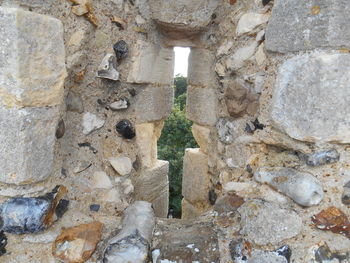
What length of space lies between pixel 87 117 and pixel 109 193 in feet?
1.18

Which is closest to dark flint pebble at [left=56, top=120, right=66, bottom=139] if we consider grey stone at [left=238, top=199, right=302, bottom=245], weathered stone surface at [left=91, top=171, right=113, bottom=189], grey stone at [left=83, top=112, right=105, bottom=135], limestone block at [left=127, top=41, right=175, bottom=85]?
grey stone at [left=83, top=112, right=105, bottom=135]

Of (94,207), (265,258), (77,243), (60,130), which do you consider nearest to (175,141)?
(94,207)

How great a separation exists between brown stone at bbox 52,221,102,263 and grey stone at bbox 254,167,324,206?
2.29ft

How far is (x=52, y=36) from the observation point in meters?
1.14

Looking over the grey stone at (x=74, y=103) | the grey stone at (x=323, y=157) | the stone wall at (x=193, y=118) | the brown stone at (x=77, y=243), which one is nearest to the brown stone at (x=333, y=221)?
the stone wall at (x=193, y=118)

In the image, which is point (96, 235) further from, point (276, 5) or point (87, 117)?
point (276, 5)

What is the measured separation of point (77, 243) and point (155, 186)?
0.64 meters

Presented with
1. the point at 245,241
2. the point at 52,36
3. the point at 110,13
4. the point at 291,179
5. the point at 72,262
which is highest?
the point at 110,13

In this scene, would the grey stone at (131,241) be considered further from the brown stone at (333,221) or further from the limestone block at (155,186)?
the brown stone at (333,221)

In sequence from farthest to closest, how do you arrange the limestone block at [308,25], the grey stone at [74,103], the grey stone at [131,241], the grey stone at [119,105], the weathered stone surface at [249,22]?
the grey stone at [119,105] → the grey stone at [74,103] → the weathered stone surface at [249,22] → the grey stone at [131,241] → the limestone block at [308,25]

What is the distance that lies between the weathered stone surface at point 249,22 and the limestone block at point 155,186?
82 cm

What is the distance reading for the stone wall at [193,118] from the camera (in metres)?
1.06

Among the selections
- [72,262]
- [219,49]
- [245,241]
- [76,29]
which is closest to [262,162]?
[245,241]

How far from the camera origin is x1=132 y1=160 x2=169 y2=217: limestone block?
65.0 inches
